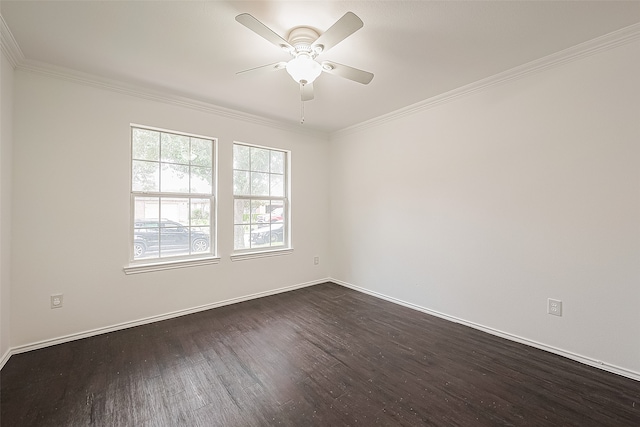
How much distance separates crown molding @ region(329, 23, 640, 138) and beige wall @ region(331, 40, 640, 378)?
50 millimetres

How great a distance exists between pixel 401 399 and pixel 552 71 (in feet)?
9.59

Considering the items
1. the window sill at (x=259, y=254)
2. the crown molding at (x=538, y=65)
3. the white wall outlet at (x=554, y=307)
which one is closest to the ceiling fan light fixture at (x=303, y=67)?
the crown molding at (x=538, y=65)

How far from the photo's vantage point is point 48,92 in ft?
8.02

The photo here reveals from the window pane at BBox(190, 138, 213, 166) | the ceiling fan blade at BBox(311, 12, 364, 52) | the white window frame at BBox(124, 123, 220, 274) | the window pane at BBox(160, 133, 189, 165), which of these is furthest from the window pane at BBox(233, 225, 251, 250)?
the ceiling fan blade at BBox(311, 12, 364, 52)

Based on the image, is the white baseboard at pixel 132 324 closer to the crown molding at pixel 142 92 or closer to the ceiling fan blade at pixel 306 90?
the crown molding at pixel 142 92

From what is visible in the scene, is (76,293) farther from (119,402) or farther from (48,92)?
(48,92)

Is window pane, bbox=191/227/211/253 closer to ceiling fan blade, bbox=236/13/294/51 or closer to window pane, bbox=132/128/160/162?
window pane, bbox=132/128/160/162

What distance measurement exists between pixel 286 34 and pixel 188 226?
241cm

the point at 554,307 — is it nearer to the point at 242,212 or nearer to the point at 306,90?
the point at 306,90

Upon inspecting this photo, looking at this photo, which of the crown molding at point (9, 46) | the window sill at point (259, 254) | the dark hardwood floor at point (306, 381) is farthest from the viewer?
the window sill at point (259, 254)

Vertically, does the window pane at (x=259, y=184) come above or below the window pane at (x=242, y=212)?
above

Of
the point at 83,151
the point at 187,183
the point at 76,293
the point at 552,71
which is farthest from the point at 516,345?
the point at 83,151

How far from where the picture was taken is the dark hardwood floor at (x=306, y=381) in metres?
1.62

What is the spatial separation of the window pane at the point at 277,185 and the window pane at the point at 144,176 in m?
1.50
